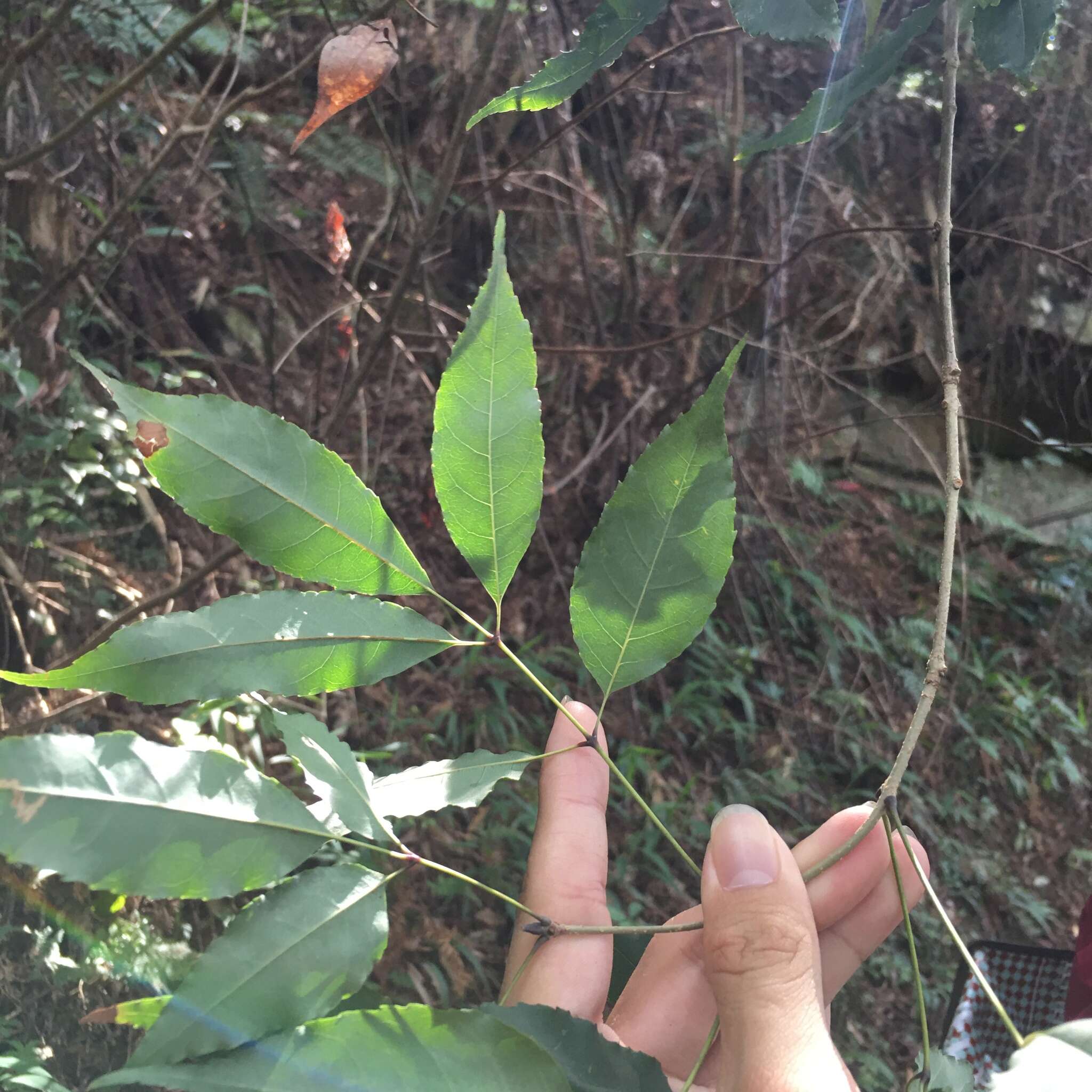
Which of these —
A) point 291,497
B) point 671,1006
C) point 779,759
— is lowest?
point 779,759

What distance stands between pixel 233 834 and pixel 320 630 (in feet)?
0.36

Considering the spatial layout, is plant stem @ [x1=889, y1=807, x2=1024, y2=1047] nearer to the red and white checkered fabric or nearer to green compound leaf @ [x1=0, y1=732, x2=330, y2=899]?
green compound leaf @ [x1=0, y1=732, x2=330, y2=899]

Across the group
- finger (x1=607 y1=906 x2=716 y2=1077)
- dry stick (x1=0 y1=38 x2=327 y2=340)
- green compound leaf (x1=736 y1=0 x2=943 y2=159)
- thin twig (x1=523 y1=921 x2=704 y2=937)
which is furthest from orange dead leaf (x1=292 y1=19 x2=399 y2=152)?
finger (x1=607 y1=906 x2=716 y2=1077)

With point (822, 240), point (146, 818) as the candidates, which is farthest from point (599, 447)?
point (146, 818)

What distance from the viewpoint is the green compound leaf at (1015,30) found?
21.0 inches

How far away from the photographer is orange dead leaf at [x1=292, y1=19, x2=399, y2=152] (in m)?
0.76

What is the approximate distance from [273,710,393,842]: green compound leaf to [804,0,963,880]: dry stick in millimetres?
272

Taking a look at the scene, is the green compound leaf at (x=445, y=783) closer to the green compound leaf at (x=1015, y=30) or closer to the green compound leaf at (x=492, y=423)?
the green compound leaf at (x=492, y=423)

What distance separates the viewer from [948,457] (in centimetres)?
59

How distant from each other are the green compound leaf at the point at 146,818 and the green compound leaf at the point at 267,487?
114 mm

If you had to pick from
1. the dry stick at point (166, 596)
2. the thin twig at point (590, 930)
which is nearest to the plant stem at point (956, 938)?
the thin twig at point (590, 930)

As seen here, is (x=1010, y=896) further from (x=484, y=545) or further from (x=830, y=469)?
(x=484, y=545)

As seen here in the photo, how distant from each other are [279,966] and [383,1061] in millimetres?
63

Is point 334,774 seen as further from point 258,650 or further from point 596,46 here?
point 596,46
